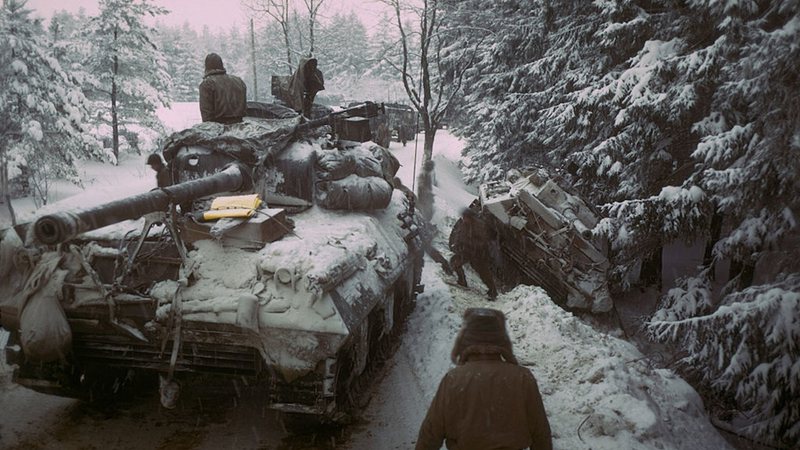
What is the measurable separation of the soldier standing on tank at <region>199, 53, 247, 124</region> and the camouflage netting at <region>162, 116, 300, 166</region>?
421 mm

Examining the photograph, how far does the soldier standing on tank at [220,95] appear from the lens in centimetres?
763

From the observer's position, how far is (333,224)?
6668 millimetres

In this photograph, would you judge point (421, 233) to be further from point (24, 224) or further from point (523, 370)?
point (523, 370)

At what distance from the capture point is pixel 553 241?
986cm

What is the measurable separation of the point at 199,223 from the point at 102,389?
7.04ft

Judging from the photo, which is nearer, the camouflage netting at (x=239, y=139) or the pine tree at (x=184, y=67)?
the camouflage netting at (x=239, y=139)

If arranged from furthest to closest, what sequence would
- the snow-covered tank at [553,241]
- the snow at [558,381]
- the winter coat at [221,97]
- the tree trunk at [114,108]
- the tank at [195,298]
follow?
the tree trunk at [114,108], the snow-covered tank at [553,241], the winter coat at [221,97], the snow at [558,381], the tank at [195,298]

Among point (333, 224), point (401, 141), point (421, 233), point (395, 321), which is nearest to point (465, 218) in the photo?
point (421, 233)

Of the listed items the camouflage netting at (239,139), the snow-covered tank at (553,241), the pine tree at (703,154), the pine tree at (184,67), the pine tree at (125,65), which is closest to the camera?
the pine tree at (703,154)

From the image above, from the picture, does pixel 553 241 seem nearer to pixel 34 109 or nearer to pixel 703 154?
pixel 703 154

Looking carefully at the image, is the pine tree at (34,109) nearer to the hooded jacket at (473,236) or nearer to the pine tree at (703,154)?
the hooded jacket at (473,236)

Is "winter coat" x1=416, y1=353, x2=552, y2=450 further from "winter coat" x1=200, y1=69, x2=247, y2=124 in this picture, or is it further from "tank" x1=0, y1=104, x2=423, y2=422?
"winter coat" x1=200, y1=69, x2=247, y2=124

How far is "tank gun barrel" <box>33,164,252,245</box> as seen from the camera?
12.6 ft

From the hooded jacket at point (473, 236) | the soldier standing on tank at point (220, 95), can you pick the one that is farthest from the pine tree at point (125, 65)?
the hooded jacket at point (473, 236)
